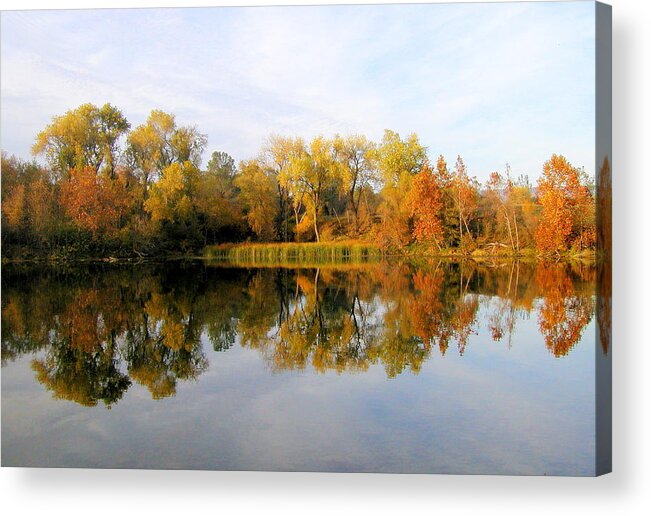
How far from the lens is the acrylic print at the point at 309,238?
16.9 feet

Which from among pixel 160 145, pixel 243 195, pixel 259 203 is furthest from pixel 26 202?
pixel 259 203

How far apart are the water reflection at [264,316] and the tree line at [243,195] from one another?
318 millimetres

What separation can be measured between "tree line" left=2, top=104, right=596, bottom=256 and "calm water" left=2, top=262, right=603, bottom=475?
1.13 feet

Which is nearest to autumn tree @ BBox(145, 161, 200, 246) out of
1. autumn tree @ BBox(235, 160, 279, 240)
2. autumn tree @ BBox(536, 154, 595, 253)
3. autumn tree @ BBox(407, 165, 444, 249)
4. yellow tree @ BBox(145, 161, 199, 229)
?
yellow tree @ BBox(145, 161, 199, 229)

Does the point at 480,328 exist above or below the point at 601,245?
below

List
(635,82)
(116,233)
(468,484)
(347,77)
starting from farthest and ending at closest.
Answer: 1. (116,233)
2. (347,77)
3. (635,82)
4. (468,484)

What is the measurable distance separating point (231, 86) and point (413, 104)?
1.75 metres

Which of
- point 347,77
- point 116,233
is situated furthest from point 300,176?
point 116,233

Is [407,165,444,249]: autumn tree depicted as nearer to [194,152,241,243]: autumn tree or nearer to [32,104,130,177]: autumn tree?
[194,152,241,243]: autumn tree

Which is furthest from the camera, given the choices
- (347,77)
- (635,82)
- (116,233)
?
(116,233)

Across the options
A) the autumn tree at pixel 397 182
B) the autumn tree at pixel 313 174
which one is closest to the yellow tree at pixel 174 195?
the autumn tree at pixel 313 174

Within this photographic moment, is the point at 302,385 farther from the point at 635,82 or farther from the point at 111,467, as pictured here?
the point at 635,82

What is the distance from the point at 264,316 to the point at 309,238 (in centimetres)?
95

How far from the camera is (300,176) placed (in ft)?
21.4
